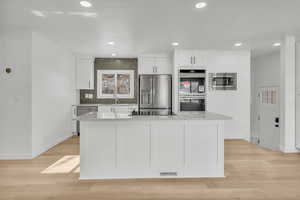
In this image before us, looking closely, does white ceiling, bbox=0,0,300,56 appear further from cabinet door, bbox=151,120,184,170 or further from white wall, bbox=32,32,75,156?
cabinet door, bbox=151,120,184,170

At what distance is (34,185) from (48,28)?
2.70 m

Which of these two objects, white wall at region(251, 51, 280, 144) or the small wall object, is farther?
white wall at region(251, 51, 280, 144)

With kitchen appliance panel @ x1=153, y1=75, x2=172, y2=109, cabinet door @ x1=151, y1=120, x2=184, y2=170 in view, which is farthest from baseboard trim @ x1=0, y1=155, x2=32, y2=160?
kitchen appliance panel @ x1=153, y1=75, x2=172, y2=109

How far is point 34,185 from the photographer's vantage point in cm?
232

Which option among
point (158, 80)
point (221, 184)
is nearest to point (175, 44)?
point (158, 80)

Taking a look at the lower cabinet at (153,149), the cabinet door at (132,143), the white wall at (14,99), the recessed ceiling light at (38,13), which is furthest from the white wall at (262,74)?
the white wall at (14,99)

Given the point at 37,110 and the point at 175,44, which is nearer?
the point at 37,110

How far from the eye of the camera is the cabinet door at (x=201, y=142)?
2479 millimetres

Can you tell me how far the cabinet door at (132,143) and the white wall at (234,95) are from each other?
9.08ft

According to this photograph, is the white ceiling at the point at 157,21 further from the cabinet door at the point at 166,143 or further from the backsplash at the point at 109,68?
the cabinet door at the point at 166,143

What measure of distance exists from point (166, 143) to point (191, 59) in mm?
2868

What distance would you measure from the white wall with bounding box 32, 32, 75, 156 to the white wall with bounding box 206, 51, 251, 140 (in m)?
3.95

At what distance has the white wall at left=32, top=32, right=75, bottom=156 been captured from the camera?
339 cm

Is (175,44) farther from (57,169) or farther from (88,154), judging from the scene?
(57,169)
